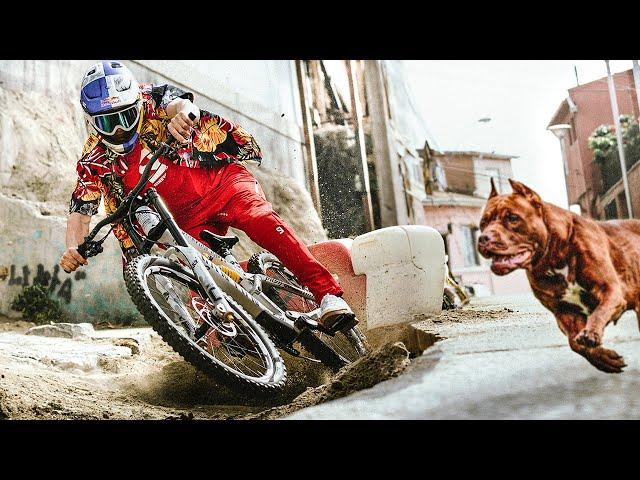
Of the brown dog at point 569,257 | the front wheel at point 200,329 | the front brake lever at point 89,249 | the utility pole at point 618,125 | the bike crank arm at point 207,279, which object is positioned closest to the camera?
the front wheel at point 200,329

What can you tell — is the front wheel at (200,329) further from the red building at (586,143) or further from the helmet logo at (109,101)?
the red building at (586,143)

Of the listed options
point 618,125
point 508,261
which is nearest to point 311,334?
point 508,261

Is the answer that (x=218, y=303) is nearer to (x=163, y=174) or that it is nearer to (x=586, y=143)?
(x=163, y=174)

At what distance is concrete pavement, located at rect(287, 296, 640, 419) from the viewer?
3039mm

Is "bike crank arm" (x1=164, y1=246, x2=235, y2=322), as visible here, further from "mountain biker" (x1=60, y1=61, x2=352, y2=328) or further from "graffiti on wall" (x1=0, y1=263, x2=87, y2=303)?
"graffiti on wall" (x1=0, y1=263, x2=87, y2=303)

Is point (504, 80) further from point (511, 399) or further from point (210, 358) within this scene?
point (210, 358)

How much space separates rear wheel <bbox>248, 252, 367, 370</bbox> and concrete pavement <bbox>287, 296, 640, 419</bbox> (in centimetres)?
23

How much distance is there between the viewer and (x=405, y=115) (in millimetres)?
3607

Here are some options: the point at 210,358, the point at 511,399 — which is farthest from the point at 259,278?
the point at 511,399

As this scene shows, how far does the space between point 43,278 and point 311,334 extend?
1307 mm

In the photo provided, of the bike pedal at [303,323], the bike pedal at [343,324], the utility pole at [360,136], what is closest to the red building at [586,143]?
the utility pole at [360,136]

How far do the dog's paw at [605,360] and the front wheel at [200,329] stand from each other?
4.44 feet

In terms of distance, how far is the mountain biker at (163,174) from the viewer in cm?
337

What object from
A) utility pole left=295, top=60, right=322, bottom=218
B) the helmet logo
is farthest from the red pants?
the helmet logo
